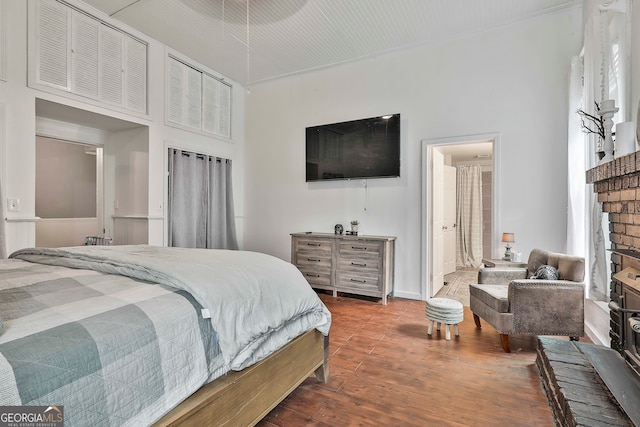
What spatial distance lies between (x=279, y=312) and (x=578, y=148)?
3.23 metres

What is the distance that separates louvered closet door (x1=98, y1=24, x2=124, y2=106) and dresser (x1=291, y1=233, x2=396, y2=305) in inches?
108

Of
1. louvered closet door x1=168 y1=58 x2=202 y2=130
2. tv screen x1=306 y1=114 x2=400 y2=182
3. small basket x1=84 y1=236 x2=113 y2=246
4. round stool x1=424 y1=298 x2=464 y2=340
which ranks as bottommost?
→ round stool x1=424 y1=298 x2=464 y2=340

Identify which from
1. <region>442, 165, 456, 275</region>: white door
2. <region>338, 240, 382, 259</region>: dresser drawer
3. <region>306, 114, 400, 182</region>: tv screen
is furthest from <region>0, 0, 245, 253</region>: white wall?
<region>442, 165, 456, 275</region>: white door

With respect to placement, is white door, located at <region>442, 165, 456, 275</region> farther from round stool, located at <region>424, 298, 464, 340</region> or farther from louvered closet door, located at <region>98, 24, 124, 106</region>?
louvered closet door, located at <region>98, 24, 124, 106</region>

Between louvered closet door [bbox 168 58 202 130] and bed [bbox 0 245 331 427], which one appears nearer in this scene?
bed [bbox 0 245 331 427]

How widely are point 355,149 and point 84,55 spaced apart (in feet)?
10.7

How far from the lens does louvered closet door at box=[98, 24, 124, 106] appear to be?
3.57m

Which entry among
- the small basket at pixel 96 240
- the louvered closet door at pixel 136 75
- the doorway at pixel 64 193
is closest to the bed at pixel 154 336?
the small basket at pixel 96 240

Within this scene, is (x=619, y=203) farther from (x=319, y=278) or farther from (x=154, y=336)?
(x=319, y=278)

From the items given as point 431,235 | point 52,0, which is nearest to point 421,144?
point 431,235

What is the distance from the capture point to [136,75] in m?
3.93

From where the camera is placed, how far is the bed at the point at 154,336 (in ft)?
2.78

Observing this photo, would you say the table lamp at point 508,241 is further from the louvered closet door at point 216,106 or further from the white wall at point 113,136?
the louvered closet door at point 216,106

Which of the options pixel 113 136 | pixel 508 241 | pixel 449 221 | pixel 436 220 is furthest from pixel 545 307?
pixel 113 136
